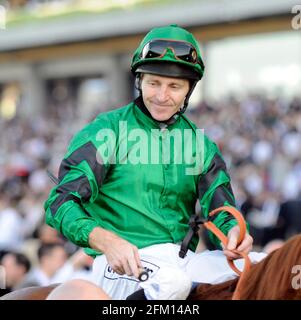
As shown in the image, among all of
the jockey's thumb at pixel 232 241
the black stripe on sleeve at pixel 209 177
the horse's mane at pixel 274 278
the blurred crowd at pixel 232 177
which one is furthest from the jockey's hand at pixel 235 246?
the blurred crowd at pixel 232 177

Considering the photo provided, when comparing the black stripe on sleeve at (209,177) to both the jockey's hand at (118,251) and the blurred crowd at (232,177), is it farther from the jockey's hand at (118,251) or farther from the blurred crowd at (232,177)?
the blurred crowd at (232,177)

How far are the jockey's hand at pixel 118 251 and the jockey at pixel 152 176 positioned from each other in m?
0.11

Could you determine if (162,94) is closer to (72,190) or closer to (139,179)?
(139,179)

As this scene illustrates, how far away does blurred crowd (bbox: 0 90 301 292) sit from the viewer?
4867 millimetres

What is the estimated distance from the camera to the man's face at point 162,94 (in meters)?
2.14

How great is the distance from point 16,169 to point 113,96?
26.7 ft

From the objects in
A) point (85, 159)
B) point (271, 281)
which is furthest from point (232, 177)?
point (271, 281)

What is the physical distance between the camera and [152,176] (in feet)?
7.05

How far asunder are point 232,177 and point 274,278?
7.56 m

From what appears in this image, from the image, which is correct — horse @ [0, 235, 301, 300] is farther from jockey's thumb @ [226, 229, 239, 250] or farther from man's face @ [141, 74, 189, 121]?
man's face @ [141, 74, 189, 121]

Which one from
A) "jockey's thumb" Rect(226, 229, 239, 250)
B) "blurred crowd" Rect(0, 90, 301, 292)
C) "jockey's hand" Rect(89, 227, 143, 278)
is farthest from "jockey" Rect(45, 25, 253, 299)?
"blurred crowd" Rect(0, 90, 301, 292)

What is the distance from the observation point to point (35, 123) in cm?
1814

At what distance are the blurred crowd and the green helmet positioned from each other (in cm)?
77

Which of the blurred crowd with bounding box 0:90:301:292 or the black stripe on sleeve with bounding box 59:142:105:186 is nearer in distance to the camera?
the black stripe on sleeve with bounding box 59:142:105:186
